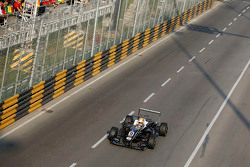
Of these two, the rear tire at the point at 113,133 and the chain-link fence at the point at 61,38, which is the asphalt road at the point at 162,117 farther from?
the chain-link fence at the point at 61,38

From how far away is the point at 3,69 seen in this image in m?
21.1

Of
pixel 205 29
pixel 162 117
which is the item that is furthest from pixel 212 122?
pixel 205 29

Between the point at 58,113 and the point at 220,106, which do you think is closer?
the point at 58,113

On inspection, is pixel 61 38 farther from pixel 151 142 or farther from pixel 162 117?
pixel 151 142

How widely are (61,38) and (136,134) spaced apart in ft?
24.6

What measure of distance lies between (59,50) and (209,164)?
388 inches

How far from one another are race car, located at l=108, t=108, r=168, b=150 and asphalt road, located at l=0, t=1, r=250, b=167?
0.29 meters

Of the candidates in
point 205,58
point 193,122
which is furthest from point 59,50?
point 205,58

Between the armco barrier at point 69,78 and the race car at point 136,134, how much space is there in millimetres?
4281

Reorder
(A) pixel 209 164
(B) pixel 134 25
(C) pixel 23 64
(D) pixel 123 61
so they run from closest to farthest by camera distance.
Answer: (A) pixel 209 164, (C) pixel 23 64, (D) pixel 123 61, (B) pixel 134 25

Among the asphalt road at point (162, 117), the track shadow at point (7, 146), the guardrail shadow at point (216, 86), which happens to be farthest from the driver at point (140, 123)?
the guardrail shadow at point (216, 86)

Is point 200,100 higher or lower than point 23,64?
lower

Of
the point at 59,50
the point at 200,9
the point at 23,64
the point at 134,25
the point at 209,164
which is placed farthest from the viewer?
the point at 200,9

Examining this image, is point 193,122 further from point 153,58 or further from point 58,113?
point 153,58
